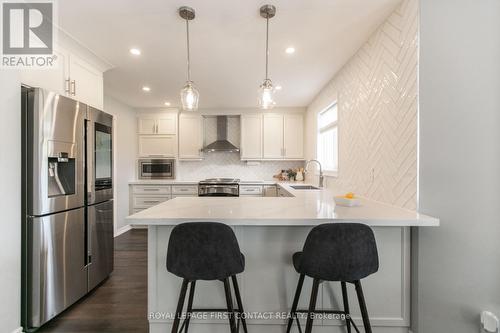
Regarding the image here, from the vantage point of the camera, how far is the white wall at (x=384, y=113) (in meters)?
1.46

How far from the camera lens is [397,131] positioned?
5.21ft

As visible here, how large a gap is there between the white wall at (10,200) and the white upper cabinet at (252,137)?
324cm

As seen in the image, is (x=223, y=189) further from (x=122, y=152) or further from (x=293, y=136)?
(x=122, y=152)

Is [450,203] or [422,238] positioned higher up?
[450,203]

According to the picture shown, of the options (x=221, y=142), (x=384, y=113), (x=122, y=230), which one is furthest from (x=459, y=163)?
(x=122, y=230)

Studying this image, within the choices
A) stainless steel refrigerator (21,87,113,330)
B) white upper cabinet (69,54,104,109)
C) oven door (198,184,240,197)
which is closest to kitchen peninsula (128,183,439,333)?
stainless steel refrigerator (21,87,113,330)

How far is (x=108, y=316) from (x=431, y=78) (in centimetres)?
287

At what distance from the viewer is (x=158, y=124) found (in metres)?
4.44

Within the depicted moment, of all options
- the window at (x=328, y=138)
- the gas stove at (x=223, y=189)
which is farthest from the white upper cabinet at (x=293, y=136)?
the gas stove at (x=223, y=189)

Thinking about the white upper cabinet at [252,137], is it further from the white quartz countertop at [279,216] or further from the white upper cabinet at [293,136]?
the white quartz countertop at [279,216]

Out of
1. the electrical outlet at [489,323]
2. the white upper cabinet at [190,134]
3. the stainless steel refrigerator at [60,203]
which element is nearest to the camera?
the electrical outlet at [489,323]

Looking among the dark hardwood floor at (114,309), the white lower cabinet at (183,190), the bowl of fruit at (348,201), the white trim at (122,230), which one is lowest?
the dark hardwood floor at (114,309)

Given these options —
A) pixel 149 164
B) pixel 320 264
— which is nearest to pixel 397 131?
pixel 320 264

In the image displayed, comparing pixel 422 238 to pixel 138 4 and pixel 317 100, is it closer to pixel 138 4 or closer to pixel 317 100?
pixel 138 4
